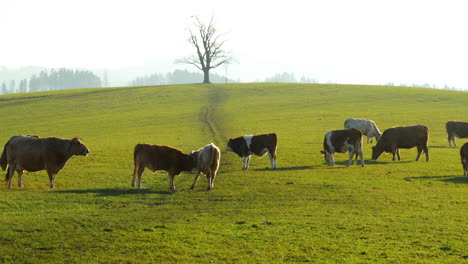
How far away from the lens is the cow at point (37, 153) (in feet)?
61.6

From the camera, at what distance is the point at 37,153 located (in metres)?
18.8

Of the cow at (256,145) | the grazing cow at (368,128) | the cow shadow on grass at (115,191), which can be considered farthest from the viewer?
the grazing cow at (368,128)

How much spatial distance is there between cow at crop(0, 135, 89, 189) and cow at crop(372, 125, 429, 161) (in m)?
17.2

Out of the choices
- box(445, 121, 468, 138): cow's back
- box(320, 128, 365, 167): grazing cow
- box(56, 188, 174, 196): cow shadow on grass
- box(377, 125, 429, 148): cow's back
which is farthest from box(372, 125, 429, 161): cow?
box(56, 188, 174, 196): cow shadow on grass

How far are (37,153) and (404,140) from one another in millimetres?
19657

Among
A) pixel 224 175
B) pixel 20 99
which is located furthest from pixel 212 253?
pixel 20 99

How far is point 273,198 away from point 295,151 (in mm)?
14404

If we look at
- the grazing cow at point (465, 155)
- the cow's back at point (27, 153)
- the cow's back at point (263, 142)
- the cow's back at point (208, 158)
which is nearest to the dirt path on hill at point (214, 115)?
the cow's back at point (263, 142)

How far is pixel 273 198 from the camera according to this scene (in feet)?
57.7

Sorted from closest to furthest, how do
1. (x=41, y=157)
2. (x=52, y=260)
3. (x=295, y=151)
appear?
(x=52, y=260), (x=41, y=157), (x=295, y=151)

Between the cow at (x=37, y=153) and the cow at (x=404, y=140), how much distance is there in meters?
17.2

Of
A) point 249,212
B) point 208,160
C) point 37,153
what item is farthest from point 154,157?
point 249,212

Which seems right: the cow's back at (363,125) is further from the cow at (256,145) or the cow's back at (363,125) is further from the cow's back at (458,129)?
the cow at (256,145)

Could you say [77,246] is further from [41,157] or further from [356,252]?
[41,157]
